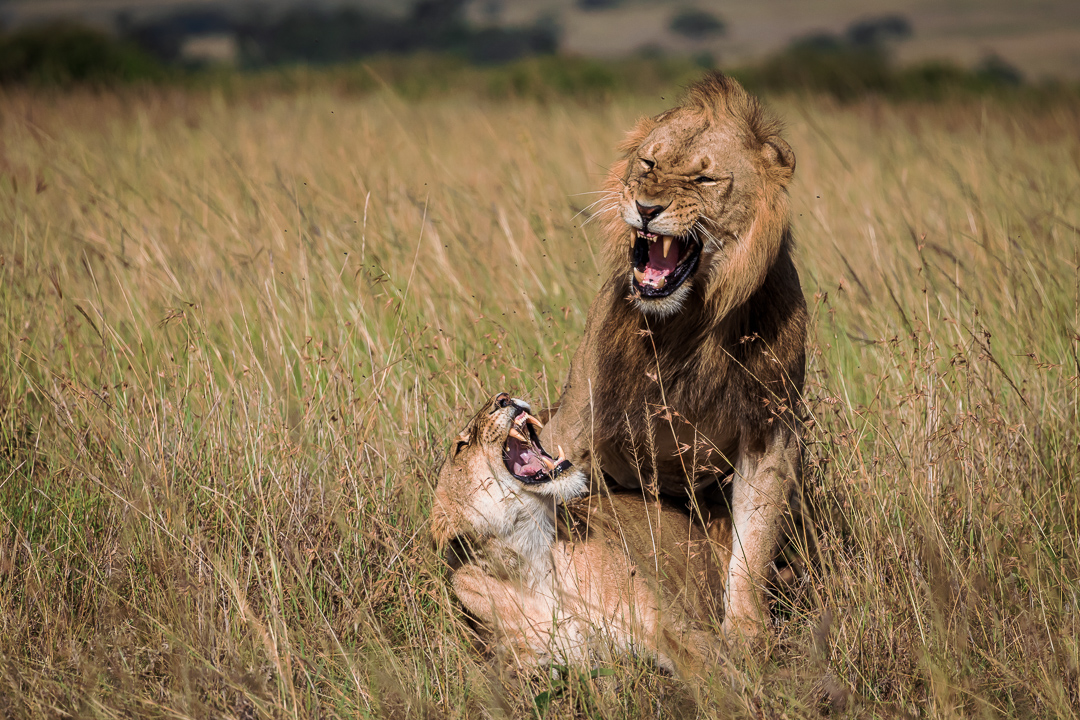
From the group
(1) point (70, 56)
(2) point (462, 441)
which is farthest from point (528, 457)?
(1) point (70, 56)

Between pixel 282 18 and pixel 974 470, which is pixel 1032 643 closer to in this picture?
pixel 974 470

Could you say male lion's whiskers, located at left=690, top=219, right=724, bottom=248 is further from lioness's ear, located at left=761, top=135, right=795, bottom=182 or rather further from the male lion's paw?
the male lion's paw

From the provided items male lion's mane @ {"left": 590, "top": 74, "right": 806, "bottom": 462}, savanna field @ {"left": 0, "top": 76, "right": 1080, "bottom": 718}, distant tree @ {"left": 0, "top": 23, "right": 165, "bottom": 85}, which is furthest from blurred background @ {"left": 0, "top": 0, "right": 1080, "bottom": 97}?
male lion's mane @ {"left": 590, "top": 74, "right": 806, "bottom": 462}

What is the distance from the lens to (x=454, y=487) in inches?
128

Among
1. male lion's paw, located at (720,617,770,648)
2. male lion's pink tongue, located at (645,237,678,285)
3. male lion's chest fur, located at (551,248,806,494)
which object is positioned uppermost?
male lion's pink tongue, located at (645,237,678,285)

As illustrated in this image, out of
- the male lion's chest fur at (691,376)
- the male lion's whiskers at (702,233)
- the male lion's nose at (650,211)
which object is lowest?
the male lion's chest fur at (691,376)

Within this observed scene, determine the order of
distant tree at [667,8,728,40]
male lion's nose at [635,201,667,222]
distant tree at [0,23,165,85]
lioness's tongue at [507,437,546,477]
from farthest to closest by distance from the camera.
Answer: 1. distant tree at [667,8,728,40]
2. distant tree at [0,23,165,85]
3. lioness's tongue at [507,437,546,477]
4. male lion's nose at [635,201,667,222]

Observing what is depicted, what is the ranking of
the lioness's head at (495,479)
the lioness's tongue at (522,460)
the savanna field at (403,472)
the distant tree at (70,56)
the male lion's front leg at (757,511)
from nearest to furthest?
the savanna field at (403,472)
the male lion's front leg at (757,511)
the lioness's head at (495,479)
the lioness's tongue at (522,460)
the distant tree at (70,56)

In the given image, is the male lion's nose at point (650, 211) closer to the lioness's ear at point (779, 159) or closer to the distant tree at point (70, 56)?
the lioness's ear at point (779, 159)

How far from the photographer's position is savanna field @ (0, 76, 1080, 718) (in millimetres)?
2613

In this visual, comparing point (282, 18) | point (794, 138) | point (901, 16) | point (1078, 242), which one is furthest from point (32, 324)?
point (901, 16)

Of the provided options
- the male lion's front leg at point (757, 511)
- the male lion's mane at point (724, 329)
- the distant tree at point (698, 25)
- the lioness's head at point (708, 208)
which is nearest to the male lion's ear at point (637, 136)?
the male lion's mane at point (724, 329)

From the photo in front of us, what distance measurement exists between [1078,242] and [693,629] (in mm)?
3837

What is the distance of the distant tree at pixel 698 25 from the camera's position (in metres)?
73.9
